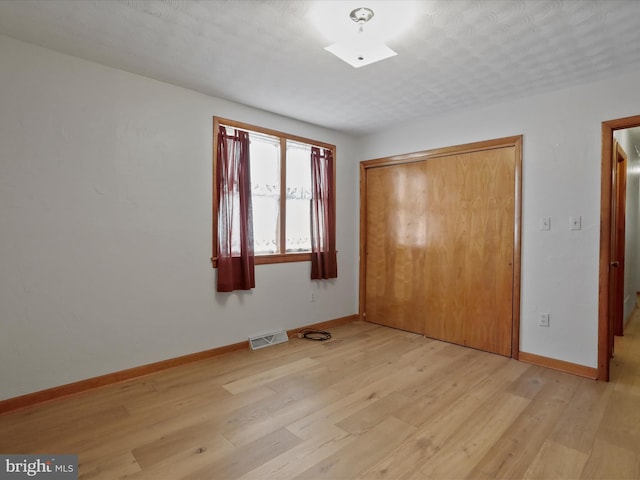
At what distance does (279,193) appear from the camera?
12.7 feet

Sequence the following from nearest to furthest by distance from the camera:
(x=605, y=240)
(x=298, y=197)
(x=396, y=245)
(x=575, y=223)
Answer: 1. (x=605, y=240)
2. (x=575, y=223)
3. (x=298, y=197)
4. (x=396, y=245)

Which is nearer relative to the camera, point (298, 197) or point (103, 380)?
point (103, 380)

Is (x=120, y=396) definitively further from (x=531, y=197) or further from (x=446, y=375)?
(x=531, y=197)

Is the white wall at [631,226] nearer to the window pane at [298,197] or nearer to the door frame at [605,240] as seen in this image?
the door frame at [605,240]

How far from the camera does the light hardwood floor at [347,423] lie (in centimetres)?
178

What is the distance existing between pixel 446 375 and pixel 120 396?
101 inches

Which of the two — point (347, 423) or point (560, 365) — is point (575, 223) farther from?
point (347, 423)

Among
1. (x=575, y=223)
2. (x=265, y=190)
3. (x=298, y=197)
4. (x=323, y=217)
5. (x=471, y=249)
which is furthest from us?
(x=323, y=217)

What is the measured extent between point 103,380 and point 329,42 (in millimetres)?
2978

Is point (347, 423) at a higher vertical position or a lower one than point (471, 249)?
lower

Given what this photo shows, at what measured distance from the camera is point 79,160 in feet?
8.38

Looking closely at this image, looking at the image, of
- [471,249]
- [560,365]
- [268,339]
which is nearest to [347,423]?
[268,339]

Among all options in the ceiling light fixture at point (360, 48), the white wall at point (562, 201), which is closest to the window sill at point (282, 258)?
the ceiling light fixture at point (360, 48)

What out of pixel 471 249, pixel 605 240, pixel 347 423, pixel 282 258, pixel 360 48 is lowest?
pixel 347 423
